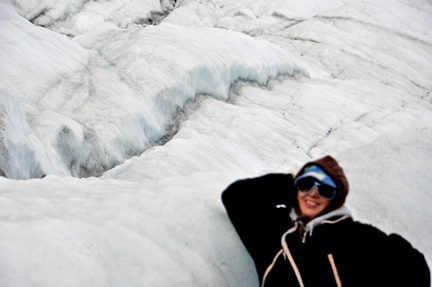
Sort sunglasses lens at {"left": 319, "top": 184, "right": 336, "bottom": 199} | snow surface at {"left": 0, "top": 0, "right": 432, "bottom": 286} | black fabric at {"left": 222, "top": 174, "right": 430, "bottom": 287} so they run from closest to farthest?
1. black fabric at {"left": 222, "top": 174, "right": 430, "bottom": 287}
2. sunglasses lens at {"left": 319, "top": 184, "right": 336, "bottom": 199}
3. snow surface at {"left": 0, "top": 0, "right": 432, "bottom": 286}

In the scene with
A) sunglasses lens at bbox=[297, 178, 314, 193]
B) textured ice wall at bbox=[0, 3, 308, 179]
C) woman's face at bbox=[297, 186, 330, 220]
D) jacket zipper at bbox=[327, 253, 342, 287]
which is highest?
sunglasses lens at bbox=[297, 178, 314, 193]

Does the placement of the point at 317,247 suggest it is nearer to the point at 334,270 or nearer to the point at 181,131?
the point at 334,270

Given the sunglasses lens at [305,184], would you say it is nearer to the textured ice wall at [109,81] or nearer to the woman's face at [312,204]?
the woman's face at [312,204]

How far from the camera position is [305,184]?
196 cm

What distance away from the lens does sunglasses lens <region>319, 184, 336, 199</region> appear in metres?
1.88

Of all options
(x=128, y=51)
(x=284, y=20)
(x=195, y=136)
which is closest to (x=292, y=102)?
(x=195, y=136)

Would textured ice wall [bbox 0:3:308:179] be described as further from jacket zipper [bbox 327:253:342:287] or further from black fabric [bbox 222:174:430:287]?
jacket zipper [bbox 327:253:342:287]

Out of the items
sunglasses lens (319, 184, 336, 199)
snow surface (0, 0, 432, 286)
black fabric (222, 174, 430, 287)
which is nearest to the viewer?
black fabric (222, 174, 430, 287)

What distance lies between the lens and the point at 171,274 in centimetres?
213

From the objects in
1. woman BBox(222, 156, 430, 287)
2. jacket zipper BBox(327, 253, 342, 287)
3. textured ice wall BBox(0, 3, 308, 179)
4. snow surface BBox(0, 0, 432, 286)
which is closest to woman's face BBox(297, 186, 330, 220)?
woman BBox(222, 156, 430, 287)

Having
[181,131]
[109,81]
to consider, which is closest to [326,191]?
[181,131]

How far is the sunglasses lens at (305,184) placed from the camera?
Result: 1.94 meters

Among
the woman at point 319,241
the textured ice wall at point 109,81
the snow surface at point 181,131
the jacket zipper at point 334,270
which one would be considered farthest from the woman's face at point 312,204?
the textured ice wall at point 109,81

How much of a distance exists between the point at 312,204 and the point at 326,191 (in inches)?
4.6
